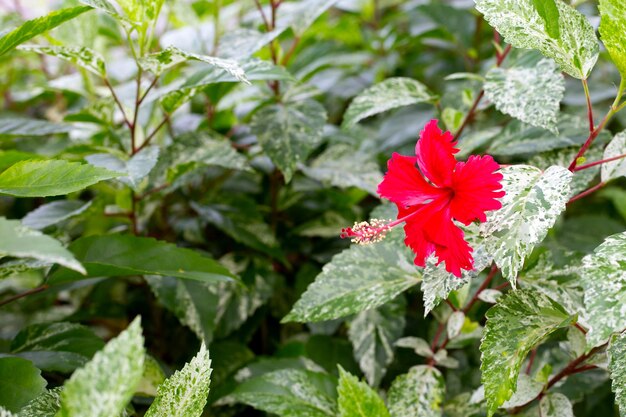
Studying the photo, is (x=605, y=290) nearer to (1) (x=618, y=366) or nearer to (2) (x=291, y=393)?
(1) (x=618, y=366)

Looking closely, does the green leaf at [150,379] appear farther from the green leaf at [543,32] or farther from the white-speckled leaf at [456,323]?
the green leaf at [543,32]

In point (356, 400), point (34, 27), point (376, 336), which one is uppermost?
point (34, 27)

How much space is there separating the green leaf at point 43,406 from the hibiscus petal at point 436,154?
415 millimetres

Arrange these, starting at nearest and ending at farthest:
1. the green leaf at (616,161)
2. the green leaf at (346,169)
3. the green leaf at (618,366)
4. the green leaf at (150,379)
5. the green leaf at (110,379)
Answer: the green leaf at (110,379)
the green leaf at (618,366)
the green leaf at (616,161)
the green leaf at (150,379)
the green leaf at (346,169)

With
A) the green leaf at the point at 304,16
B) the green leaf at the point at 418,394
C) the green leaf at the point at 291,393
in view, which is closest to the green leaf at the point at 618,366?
the green leaf at the point at 418,394

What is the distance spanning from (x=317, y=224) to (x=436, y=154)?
0.47 meters

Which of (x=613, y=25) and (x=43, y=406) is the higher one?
(x=613, y=25)

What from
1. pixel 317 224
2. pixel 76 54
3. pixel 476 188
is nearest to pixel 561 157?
pixel 476 188

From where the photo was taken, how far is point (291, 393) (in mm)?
711

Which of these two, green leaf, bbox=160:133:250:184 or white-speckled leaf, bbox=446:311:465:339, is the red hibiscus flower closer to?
white-speckled leaf, bbox=446:311:465:339

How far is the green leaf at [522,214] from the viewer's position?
49 centimetres

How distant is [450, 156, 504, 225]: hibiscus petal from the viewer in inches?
19.9

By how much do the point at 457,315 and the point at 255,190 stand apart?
1.66ft

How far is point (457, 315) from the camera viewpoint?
0.69m
